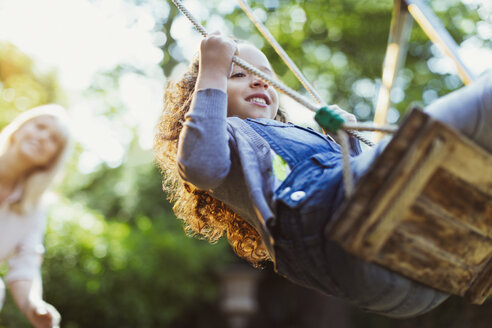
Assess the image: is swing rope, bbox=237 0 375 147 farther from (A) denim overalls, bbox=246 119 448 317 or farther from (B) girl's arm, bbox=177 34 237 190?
(B) girl's arm, bbox=177 34 237 190

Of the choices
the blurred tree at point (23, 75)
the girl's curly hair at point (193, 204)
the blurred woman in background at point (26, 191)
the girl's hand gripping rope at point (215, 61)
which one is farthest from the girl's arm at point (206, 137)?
the blurred tree at point (23, 75)

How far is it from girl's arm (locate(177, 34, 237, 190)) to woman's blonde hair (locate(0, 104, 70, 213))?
4.01ft

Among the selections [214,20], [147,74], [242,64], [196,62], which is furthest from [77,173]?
[242,64]

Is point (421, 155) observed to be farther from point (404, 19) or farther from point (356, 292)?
point (404, 19)

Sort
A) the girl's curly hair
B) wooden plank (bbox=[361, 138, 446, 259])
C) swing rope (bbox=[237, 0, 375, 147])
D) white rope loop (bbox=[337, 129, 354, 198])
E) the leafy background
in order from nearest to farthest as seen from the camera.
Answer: wooden plank (bbox=[361, 138, 446, 259]) → white rope loop (bbox=[337, 129, 354, 198]) → swing rope (bbox=[237, 0, 375, 147]) → the girl's curly hair → the leafy background

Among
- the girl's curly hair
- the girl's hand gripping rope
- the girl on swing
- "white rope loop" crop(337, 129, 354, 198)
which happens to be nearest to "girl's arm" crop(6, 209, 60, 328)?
the girl's curly hair

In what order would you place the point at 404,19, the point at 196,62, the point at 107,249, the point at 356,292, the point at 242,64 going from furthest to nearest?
the point at 107,249, the point at 404,19, the point at 196,62, the point at 242,64, the point at 356,292

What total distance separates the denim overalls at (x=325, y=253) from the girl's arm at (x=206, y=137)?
17 cm

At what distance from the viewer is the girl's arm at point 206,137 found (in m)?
1.28

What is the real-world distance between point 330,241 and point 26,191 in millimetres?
1583

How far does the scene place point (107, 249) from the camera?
5.99 metres

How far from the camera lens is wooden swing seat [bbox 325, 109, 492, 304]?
37.6 inches

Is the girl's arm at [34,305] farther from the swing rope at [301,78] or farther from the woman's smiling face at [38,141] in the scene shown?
the swing rope at [301,78]

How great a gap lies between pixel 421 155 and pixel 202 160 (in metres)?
0.53
